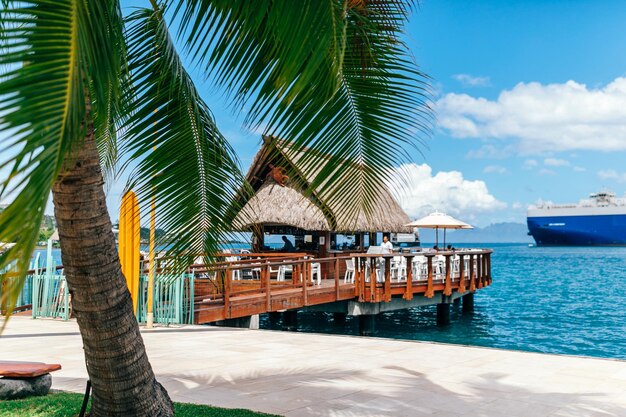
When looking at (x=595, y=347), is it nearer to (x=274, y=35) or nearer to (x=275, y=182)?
(x=275, y=182)

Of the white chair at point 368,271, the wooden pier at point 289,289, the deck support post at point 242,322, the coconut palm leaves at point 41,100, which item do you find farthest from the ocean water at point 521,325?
the coconut palm leaves at point 41,100

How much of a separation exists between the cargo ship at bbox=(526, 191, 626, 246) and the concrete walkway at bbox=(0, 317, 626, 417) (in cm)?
9568

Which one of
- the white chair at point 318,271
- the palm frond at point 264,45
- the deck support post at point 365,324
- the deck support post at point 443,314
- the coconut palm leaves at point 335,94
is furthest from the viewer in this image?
the deck support post at point 443,314

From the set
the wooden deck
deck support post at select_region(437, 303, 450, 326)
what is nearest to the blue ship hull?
the wooden deck

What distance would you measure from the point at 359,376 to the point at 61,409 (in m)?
3.16

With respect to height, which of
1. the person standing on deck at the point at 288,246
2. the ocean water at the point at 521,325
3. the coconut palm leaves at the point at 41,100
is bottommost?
the ocean water at the point at 521,325

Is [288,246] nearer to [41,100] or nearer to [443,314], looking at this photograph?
[443,314]

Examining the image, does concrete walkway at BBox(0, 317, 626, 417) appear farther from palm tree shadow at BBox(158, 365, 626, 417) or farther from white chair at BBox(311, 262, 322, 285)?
white chair at BBox(311, 262, 322, 285)

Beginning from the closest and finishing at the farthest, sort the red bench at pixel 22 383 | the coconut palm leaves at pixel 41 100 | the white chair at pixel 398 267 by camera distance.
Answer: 1. the coconut palm leaves at pixel 41 100
2. the red bench at pixel 22 383
3. the white chair at pixel 398 267

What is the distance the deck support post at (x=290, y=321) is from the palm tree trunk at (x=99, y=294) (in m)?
13.1

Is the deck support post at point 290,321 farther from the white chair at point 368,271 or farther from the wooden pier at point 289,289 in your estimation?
the white chair at point 368,271

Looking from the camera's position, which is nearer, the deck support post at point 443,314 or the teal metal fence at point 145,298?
the teal metal fence at point 145,298

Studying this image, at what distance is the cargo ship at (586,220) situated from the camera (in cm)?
9662

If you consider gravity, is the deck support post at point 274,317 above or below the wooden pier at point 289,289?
below
